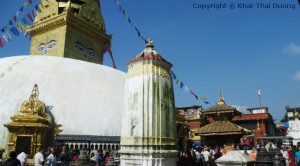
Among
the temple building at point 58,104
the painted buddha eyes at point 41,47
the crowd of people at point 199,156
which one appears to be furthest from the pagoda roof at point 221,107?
the painted buddha eyes at point 41,47

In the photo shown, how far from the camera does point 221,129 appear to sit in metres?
12.2

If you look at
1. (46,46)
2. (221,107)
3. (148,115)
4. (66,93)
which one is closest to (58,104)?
(66,93)

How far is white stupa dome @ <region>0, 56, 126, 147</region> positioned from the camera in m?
15.2

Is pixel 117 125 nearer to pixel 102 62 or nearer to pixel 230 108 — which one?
pixel 230 108

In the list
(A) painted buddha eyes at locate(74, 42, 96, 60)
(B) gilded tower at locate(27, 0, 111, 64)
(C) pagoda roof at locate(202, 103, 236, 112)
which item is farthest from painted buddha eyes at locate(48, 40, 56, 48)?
(C) pagoda roof at locate(202, 103, 236, 112)

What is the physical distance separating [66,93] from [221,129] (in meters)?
10.2

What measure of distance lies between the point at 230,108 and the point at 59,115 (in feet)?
33.3

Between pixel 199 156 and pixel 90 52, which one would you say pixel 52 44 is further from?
pixel 199 156

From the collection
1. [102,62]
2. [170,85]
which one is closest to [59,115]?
[170,85]

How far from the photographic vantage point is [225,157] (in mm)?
5508

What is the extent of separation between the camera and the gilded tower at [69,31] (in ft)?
91.2

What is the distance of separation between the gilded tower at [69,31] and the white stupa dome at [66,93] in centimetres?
852

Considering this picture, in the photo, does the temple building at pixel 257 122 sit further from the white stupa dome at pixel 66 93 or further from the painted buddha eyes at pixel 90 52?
the white stupa dome at pixel 66 93

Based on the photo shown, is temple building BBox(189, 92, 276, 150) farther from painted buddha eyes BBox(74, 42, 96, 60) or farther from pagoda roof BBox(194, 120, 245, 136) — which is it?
painted buddha eyes BBox(74, 42, 96, 60)
